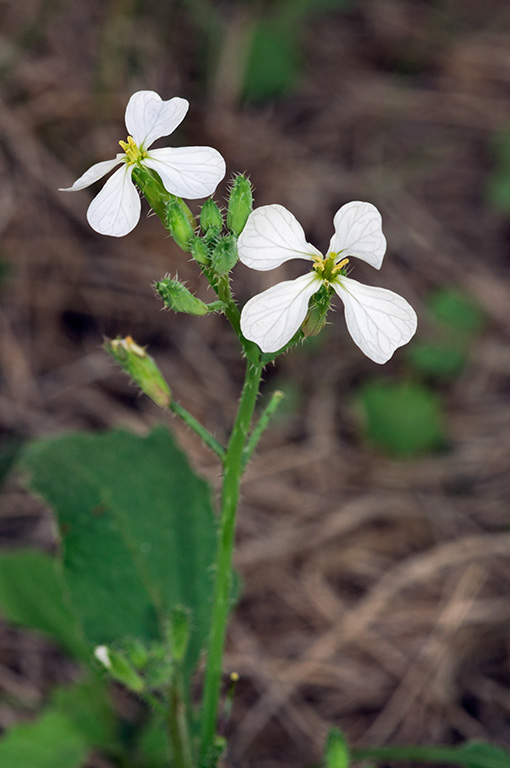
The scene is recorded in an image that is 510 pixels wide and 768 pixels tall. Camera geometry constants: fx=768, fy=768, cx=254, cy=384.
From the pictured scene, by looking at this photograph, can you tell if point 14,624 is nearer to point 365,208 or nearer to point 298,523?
point 298,523

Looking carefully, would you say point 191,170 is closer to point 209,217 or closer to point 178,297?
point 209,217

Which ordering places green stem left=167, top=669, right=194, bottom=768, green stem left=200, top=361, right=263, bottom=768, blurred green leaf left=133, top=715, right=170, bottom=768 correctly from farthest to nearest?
blurred green leaf left=133, top=715, right=170, bottom=768 < green stem left=167, top=669, right=194, bottom=768 < green stem left=200, top=361, right=263, bottom=768

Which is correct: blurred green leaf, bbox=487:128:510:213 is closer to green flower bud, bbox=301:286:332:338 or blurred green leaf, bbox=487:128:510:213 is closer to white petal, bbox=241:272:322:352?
green flower bud, bbox=301:286:332:338

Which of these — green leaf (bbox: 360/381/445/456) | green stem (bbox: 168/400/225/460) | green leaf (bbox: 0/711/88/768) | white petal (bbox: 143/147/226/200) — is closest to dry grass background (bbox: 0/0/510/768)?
green leaf (bbox: 360/381/445/456)

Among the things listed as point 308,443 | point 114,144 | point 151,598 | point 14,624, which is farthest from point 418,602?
point 114,144

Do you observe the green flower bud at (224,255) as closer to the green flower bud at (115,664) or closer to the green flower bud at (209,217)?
the green flower bud at (209,217)

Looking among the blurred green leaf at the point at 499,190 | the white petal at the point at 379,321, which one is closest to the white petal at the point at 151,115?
the white petal at the point at 379,321
